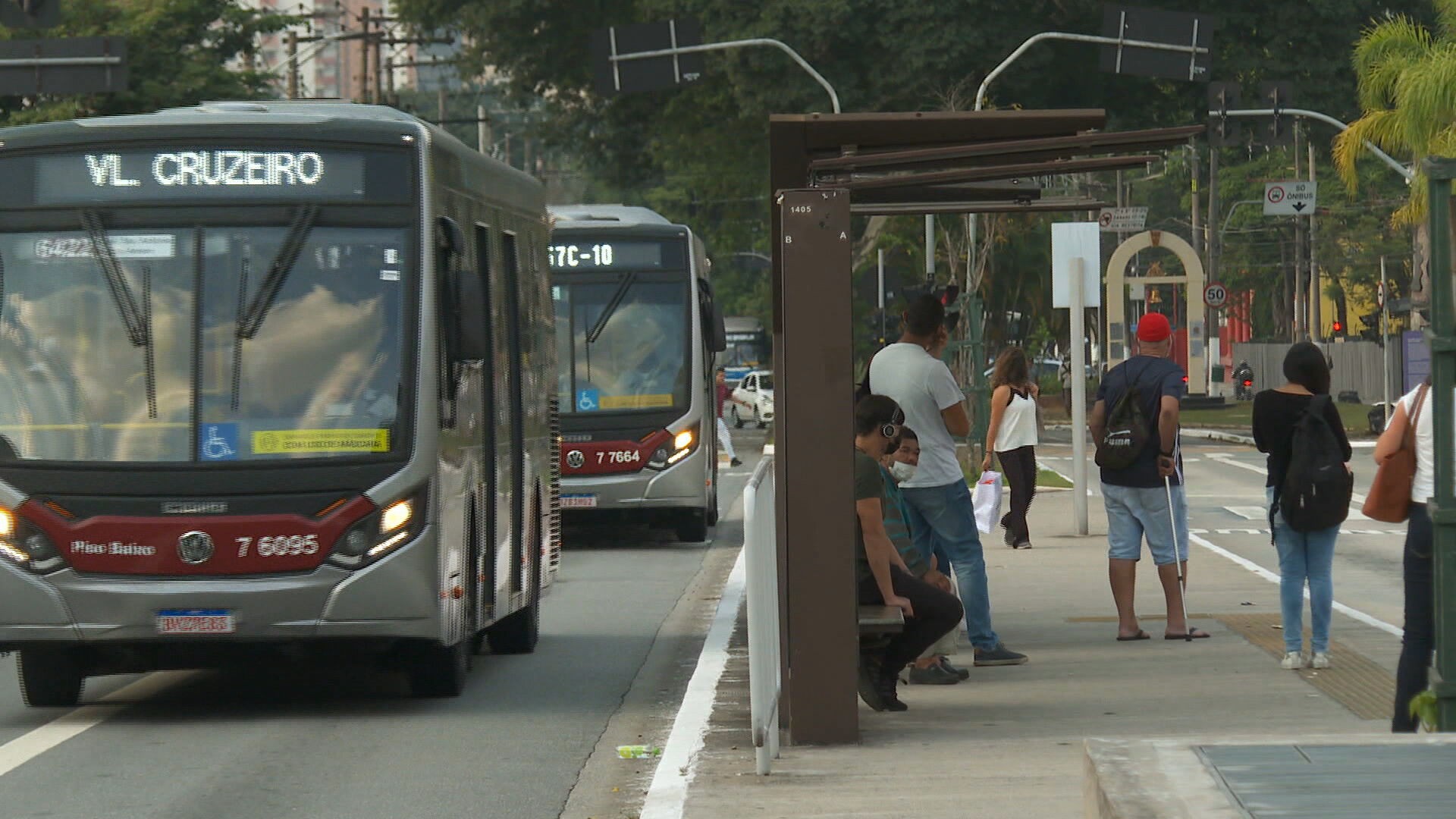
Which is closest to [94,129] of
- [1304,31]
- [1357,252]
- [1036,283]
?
[1304,31]

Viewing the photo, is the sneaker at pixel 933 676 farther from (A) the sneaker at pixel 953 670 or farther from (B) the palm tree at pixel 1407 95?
(B) the palm tree at pixel 1407 95

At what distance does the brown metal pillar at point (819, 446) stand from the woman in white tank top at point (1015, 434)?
9907mm

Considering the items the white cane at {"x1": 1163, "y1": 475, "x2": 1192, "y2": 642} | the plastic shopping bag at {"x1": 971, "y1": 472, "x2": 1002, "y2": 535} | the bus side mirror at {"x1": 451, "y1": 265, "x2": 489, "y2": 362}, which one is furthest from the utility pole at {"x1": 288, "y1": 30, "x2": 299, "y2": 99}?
the bus side mirror at {"x1": 451, "y1": 265, "x2": 489, "y2": 362}

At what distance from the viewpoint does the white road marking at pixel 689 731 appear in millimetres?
7975

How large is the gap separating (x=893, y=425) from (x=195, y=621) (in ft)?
10.2

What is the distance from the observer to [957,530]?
37.8 ft

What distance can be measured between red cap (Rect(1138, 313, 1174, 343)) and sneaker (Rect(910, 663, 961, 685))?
8.19 ft

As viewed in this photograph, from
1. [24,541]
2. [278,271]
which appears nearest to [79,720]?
[24,541]

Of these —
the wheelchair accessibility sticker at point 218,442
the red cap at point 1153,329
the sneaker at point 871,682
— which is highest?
the red cap at point 1153,329

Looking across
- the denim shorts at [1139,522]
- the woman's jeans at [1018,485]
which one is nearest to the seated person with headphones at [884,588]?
the denim shorts at [1139,522]

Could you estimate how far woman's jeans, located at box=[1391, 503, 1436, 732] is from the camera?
8.30 m

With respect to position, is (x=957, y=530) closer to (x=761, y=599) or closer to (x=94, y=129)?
(x=761, y=599)

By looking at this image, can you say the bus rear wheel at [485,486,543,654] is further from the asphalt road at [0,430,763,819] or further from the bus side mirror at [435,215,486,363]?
the bus side mirror at [435,215,486,363]

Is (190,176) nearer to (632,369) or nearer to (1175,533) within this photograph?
(1175,533)
